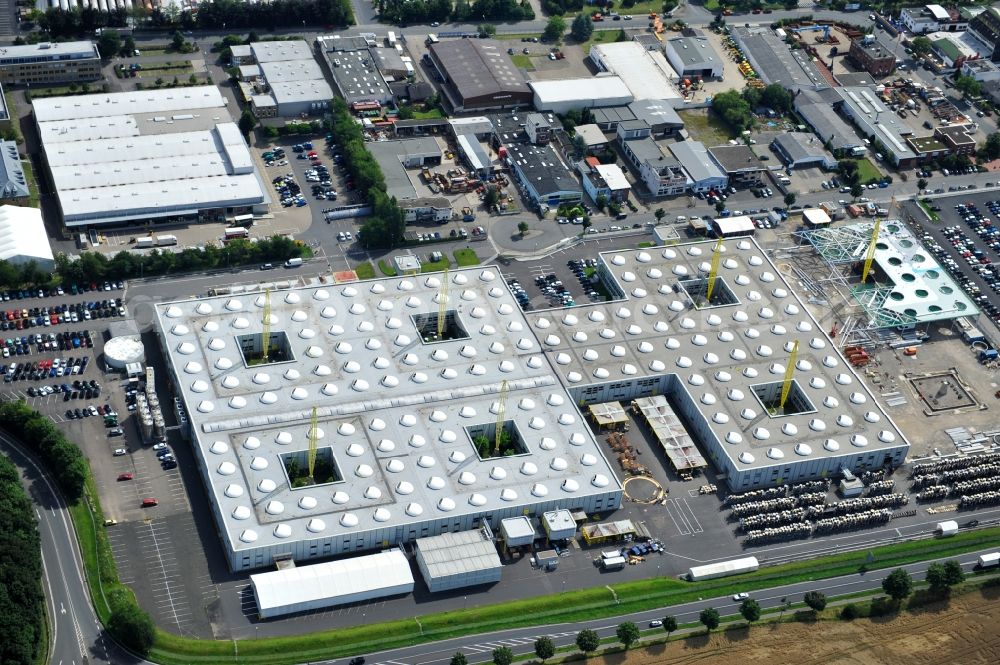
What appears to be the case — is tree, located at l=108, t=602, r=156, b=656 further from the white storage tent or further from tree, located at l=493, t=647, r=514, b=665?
tree, located at l=493, t=647, r=514, b=665

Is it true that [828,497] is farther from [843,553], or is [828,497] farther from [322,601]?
[322,601]

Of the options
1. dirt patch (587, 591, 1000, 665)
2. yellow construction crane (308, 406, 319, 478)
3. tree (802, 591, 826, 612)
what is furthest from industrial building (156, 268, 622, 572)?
tree (802, 591, 826, 612)

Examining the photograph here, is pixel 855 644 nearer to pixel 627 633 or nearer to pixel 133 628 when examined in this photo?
pixel 627 633

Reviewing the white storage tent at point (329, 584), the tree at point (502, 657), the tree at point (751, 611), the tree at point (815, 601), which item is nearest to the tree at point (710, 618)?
the tree at point (751, 611)

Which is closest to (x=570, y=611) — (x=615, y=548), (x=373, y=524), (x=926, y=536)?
(x=615, y=548)

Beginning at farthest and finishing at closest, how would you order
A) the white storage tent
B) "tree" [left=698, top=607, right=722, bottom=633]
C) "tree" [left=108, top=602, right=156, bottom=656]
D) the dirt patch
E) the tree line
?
1. "tree" [left=698, top=607, right=722, bottom=633]
2. the dirt patch
3. the white storage tent
4. "tree" [left=108, top=602, right=156, bottom=656]
5. the tree line

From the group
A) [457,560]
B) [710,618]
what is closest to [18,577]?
[457,560]
